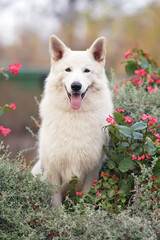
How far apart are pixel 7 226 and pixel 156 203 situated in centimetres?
132

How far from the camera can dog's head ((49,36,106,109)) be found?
10.5ft

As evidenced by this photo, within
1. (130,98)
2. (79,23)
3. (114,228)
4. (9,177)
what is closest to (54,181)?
(9,177)

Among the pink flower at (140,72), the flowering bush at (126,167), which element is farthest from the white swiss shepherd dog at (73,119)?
the pink flower at (140,72)

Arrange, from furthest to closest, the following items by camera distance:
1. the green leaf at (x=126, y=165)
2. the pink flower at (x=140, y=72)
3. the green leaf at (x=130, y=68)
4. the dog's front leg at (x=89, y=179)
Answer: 1. the green leaf at (x=130, y=68)
2. the pink flower at (x=140, y=72)
3. the dog's front leg at (x=89, y=179)
4. the green leaf at (x=126, y=165)

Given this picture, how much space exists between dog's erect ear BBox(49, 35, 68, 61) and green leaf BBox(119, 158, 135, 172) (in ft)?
4.43

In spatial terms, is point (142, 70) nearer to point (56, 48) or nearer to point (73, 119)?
point (56, 48)

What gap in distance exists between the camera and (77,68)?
10.9ft

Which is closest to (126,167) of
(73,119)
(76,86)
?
(73,119)

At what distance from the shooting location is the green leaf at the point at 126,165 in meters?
3.05

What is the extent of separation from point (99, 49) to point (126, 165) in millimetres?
1323

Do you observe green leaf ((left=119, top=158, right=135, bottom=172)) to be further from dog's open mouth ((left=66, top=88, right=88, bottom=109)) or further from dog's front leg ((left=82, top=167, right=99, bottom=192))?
dog's open mouth ((left=66, top=88, right=88, bottom=109))

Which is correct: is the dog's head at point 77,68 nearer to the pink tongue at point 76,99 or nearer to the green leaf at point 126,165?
the pink tongue at point 76,99

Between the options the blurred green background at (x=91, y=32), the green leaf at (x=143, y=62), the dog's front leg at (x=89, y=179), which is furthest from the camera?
the blurred green background at (x=91, y=32)

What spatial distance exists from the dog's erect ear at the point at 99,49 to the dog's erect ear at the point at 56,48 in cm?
31
